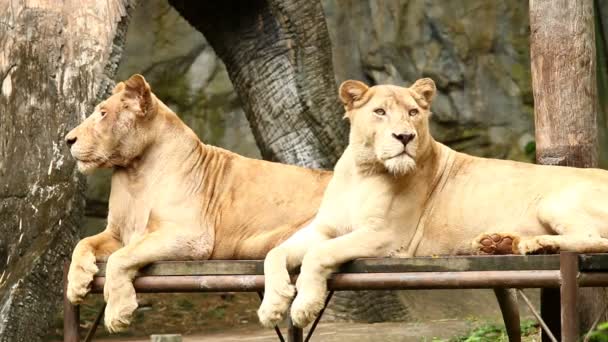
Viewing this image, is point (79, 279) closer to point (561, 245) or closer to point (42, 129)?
point (42, 129)

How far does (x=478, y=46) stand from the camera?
12789 millimetres

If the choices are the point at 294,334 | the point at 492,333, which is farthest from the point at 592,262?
the point at 492,333

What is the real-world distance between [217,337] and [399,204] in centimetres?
395

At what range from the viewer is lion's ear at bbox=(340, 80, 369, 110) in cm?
627

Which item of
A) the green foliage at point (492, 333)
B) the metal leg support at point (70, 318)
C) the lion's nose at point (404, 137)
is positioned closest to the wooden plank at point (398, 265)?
the metal leg support at point (70, 318)

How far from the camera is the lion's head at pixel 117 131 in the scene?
688 centimetres

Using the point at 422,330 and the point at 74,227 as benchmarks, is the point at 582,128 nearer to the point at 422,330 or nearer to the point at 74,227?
the point at 422,330

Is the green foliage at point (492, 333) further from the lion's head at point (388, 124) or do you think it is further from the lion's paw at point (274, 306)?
the lion's paw at point (274, 306)

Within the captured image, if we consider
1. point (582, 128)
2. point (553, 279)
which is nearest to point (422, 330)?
point (582, 128)

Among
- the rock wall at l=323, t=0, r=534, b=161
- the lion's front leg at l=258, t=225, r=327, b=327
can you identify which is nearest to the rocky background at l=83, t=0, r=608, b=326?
the rock wall at l=323, t=0, r=534, b=161

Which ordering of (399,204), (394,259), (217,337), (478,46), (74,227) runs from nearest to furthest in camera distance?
(394,259)
(399,204)
(74,227)
(217,337)
(478,46)

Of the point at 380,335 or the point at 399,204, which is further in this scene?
the point at 380,335

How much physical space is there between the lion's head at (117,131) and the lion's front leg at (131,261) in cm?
56

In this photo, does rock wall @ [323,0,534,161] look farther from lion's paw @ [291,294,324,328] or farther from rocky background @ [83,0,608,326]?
lion's paw @ [291,294,324,328]
